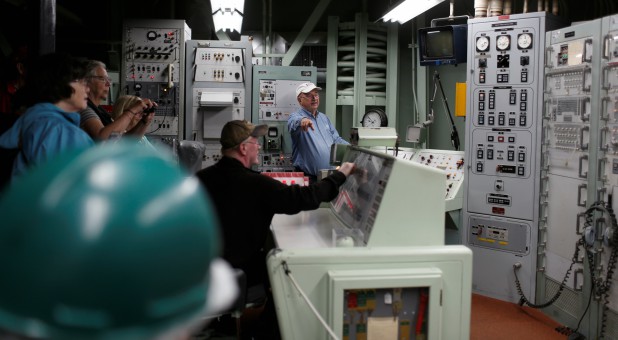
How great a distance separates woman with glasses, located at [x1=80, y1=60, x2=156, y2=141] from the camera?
3.13 metres

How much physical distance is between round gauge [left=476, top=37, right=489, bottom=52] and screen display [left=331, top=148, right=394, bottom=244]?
1947 millimetres

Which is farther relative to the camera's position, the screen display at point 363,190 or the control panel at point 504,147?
the control panel at point 504,147

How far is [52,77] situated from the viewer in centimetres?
255

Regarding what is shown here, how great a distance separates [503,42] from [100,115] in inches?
121

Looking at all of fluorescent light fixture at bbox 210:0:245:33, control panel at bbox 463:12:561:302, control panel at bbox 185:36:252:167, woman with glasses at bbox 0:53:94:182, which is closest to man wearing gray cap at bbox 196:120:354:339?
woman with glasses at bbox 0:53:94:182

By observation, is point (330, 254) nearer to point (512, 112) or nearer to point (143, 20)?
point (512, 112)

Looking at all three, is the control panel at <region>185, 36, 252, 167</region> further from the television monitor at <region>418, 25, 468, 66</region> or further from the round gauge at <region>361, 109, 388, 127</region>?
the television monitor at <region>418, 25, 468, 66</region>

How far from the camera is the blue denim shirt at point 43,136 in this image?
2447 millimetres

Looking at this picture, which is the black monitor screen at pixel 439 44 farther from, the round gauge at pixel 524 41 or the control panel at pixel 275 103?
the control panel at pixel 275 103

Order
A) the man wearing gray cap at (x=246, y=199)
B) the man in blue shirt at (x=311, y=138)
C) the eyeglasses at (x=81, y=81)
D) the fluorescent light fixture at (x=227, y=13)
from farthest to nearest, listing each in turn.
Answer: the fluorescent light fixture at (x=227, y=13), the man in blue shirt at (x=311, y=138), the man wearing gray cap at (x=246, y=199), the eyeglasses at (x=81, y=81)

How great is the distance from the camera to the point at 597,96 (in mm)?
3922

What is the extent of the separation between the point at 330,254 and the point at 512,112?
274cm

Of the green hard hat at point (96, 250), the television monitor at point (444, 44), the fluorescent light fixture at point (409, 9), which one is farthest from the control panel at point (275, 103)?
the green hard hat at point (96, 250)

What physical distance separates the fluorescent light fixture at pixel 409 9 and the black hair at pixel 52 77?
11.3 ft
